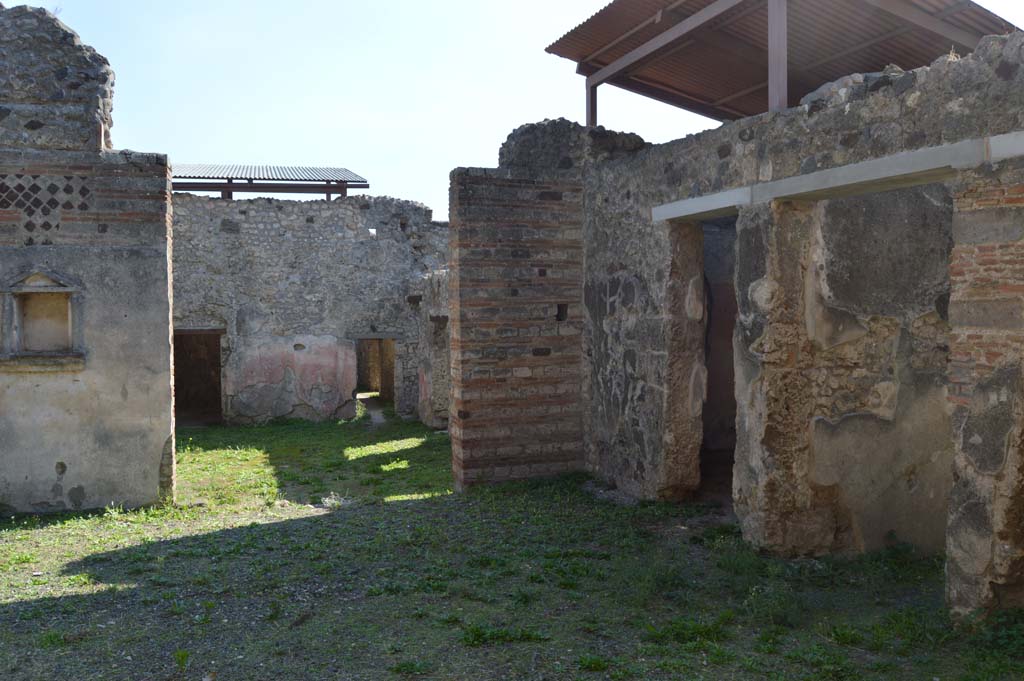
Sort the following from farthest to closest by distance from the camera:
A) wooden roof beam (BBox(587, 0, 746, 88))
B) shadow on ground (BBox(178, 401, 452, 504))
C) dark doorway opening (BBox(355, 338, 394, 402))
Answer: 1. dark doorway opening (BBox(355, 338, 394, 402))
2. shadow on ground (BBox(178, 401, 452, 504))
3. wooden roof beam (BBox(587, 0, 746, 88))

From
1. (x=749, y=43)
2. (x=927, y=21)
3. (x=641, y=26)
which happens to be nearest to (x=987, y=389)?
(x=927, y=21)

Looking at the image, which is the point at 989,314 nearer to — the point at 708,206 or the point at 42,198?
the point at 708,206

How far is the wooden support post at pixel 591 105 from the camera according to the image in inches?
291

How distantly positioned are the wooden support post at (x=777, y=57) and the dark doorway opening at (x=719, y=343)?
2676 millimetres

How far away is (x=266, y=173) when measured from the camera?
16.9m

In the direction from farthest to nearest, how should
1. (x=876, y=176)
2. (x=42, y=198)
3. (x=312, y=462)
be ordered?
(x=312, y=462) → (x=42, y=198) → (x=876, y=176)

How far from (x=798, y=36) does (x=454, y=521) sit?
495 centimetres

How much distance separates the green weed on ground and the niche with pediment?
131 centimetres

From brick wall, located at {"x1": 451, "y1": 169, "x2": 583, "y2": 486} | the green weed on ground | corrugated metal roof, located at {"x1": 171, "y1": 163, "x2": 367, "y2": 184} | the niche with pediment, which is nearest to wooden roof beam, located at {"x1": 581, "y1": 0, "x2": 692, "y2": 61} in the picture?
brick wall, located at {"x1": 451, "y1": 169, "x2": 583, "y2": 486}

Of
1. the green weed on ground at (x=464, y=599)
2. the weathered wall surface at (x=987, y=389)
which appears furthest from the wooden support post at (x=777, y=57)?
the green weed on ground at (x=464, y=599)

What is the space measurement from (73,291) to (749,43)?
6.16 meters

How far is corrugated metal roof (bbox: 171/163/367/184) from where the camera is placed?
16.1 m

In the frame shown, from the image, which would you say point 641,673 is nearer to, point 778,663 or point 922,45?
point 778,663

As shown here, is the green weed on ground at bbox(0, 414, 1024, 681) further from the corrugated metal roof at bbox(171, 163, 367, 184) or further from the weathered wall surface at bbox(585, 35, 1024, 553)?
the corrugated metal roof at bbox(171, 163, 367, 184)
